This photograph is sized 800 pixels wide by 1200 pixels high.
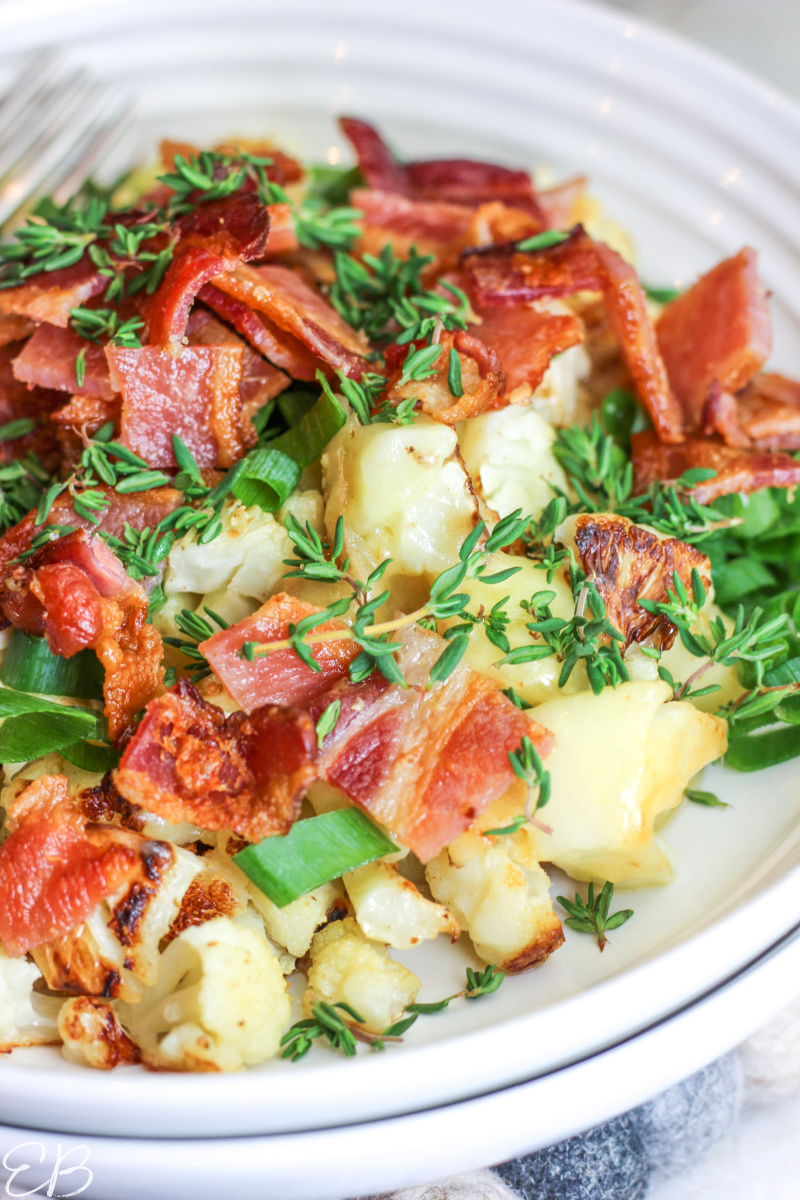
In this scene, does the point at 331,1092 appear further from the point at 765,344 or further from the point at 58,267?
the point at 765,344

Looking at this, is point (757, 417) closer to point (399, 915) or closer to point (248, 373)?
point (248, 373)

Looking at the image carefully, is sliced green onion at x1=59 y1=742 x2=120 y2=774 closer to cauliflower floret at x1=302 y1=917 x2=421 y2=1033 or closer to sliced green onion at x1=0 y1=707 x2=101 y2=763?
sliced green onion at x1=0 y1=707 x2=101 y2=763

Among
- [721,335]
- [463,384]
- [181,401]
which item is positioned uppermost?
[721,335]

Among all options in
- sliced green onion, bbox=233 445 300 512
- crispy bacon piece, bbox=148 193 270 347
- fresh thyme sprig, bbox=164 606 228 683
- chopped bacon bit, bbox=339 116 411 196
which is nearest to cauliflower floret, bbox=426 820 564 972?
fresh thyme sprig, bbox=164 606 228 683

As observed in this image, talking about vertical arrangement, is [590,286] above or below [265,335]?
above

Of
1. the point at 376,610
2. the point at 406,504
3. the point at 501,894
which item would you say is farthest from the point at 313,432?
the point at 501,894

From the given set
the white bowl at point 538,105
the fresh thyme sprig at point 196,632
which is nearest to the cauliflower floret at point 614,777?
the white bowl at point 538,105

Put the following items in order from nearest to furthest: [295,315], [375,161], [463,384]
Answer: [463,384] < [295,315] < [375,161]
